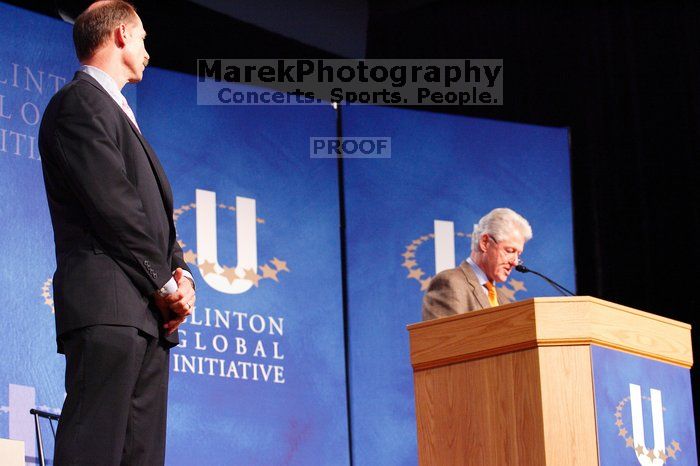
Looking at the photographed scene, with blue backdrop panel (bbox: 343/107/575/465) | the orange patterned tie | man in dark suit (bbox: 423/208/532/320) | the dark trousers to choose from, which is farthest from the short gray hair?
the dark trousers

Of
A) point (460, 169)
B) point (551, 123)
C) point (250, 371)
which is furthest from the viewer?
point (551, 123)

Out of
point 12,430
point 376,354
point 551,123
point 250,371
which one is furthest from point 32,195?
point 551,123

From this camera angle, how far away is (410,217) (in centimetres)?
553

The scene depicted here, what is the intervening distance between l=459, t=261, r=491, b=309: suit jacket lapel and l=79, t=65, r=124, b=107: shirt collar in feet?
6.65

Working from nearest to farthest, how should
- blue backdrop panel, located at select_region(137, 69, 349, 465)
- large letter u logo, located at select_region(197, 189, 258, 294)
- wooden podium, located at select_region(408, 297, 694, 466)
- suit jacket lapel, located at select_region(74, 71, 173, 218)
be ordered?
suit jacket lapel, located at select_region(74, 71, 173, 218) → wooden podium, located at select_region(408, 297, 694, 466) → blue backdrop panel, located at select_region(137, 69, 349, 465) → large letter u logo, located at select_region(197, 189, 258, 294)

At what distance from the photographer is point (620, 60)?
19.9 ft

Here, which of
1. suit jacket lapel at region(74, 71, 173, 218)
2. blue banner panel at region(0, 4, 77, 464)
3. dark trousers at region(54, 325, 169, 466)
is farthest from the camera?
blue banner panel at region(0, 4, 77, 464)

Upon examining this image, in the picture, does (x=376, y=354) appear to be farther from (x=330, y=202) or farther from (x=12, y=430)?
(x=12, y=430)

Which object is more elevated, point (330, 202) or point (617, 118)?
point (617, 118)

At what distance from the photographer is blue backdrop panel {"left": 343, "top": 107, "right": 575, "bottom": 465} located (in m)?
5.20

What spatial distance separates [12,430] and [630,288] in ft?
11.1

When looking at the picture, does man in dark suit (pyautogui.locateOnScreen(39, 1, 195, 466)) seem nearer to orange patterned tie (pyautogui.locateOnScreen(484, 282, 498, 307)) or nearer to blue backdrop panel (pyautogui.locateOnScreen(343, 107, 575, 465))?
orange patterned tie (pyautogui.locateOnScreen(484, 282, 498, 307))

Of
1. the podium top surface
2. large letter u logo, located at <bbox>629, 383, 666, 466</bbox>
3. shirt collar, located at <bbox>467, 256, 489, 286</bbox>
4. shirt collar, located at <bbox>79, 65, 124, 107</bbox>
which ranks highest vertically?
shirt collar, located at <bbox>79, 65, 124, 107</bbox>

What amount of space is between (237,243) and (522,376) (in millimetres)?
2277
